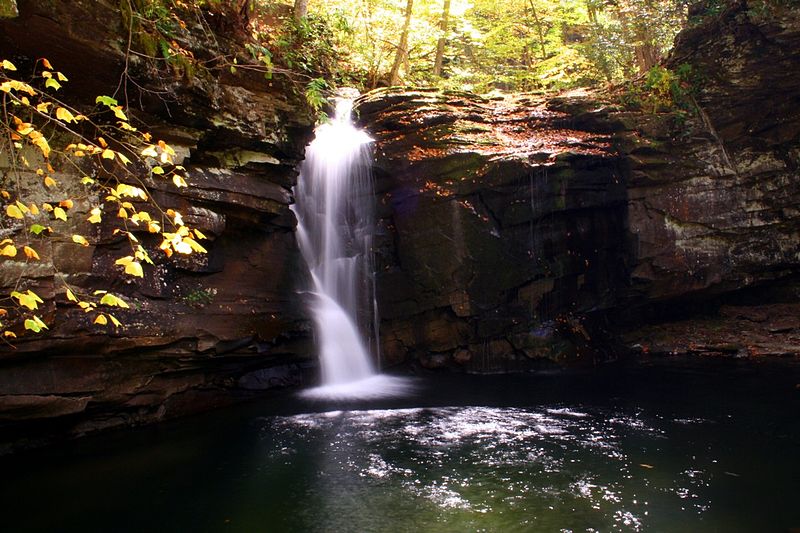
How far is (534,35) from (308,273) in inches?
552

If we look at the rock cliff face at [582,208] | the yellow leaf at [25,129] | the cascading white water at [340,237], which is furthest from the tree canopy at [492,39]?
the yellow leaf at [25,129]

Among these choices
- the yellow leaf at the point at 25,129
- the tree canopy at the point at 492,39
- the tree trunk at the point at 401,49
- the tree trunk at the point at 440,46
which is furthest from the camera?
the tree trunk at the point at 440,46

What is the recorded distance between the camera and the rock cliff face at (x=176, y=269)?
22.5ft

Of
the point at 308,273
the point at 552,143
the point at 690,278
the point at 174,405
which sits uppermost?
the point at 552,143

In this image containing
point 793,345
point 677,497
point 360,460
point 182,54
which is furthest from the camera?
point 793,345

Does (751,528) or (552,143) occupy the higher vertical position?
(552,143)

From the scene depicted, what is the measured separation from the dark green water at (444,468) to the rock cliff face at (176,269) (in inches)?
28.4

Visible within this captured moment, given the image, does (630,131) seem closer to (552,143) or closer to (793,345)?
(552,143)

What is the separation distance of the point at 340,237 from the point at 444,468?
6802 millimetres

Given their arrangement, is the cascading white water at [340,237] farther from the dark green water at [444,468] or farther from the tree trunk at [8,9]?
the tree trunk at [8,9]

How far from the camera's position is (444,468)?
246 inches

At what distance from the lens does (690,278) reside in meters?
12.5

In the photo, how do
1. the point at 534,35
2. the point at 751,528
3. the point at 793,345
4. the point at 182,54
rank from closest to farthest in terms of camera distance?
the point at 751,528
the point at 182,54
the point at 793,345
the point at 534,35

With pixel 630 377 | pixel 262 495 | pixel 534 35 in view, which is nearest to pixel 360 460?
pixel 262 495
